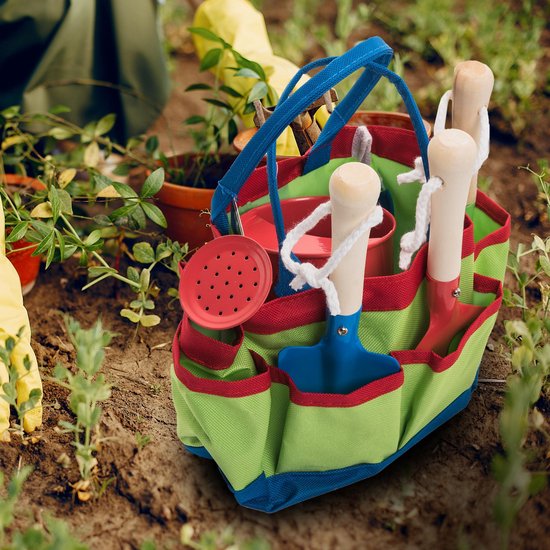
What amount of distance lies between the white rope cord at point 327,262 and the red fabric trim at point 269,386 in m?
0.13

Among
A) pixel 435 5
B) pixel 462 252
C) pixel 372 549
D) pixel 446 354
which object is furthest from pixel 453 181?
pixel 435 5

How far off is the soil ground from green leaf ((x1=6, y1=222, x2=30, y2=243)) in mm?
272

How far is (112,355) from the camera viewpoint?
5.26 ft

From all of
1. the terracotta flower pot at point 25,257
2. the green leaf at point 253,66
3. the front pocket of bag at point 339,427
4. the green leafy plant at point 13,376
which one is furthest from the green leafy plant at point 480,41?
the green leafy plant at point 13,376

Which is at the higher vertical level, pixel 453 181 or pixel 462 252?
pixel 453 181

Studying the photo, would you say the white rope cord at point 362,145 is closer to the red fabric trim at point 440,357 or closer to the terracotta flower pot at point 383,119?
the terracotta flower pot at point 383,119

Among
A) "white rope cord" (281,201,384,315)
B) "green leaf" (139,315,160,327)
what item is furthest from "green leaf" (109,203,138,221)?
"white rope cord" (281,201,384,315)

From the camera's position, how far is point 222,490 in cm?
130

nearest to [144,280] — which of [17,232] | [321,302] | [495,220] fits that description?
[17,232]

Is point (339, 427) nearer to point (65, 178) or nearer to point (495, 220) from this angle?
point (495, 220)

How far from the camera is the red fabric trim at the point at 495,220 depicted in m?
1.34

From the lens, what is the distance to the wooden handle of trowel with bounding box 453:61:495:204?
124 cm

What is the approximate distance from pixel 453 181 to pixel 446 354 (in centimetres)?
35

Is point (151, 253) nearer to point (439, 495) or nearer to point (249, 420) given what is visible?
point (249, 420)
